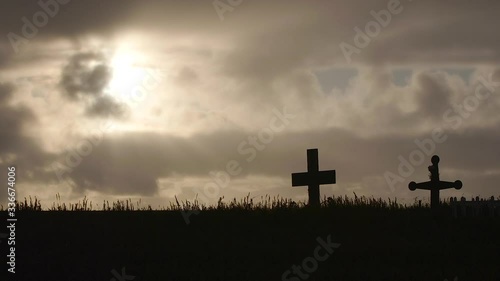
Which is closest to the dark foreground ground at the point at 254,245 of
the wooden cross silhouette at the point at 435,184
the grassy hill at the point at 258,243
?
the grassy hill at the point at 258,243

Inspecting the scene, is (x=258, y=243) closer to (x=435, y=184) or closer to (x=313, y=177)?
(x=313, y=177)

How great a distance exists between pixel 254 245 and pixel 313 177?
9.88 metres

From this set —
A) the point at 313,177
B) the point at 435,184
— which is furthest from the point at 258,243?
the point at 435,184

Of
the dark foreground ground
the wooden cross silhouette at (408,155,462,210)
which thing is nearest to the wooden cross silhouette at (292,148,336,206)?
the wooden cross silhouette at (408,155,462,210)

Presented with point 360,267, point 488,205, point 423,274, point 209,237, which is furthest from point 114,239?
point 488,205

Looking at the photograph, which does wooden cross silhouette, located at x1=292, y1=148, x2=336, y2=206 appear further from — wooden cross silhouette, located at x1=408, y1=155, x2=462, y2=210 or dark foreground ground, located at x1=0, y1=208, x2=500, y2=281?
dark foreground ground, located at x1=0, y1=208, x2=500, y2=281

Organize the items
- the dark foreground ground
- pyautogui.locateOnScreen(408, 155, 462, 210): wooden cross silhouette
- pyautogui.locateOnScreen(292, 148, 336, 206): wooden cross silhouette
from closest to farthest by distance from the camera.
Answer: the dark foreground ground → pyautogui.locateOnScreen(408, 155, 462, 210): wooden cross silhouette → pyautogui.locateOnScreen(292, 148, 336, 206): wooden cross silhouette

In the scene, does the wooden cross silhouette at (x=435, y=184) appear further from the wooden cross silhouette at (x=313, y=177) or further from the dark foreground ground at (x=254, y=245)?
the wooden cross silhouette at (x=313, y=177)

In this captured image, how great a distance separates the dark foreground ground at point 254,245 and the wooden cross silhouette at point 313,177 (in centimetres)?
366

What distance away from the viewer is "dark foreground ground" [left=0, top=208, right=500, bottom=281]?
50.9 ft

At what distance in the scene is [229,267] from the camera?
15.9 meters

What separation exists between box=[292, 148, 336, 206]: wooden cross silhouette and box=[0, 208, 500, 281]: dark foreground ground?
144 inches

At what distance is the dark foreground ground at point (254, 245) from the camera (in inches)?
611

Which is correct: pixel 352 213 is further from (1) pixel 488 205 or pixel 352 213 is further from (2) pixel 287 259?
(2) pixel 287 259
